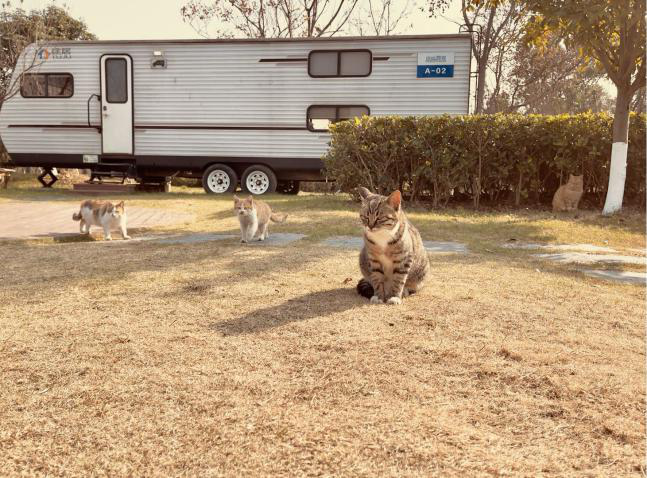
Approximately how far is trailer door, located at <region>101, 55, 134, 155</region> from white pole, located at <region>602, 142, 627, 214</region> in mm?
10983

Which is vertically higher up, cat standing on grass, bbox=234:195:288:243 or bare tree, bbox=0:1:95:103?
bare tree, bbox=0:1:95:103

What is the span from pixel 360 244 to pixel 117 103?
997 cm

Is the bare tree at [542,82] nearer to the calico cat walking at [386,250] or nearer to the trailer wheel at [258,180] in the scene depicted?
the trailer wheel at [258,180]

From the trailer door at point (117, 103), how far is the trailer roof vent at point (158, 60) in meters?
0.57

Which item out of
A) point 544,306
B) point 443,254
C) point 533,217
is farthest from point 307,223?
point 544,306

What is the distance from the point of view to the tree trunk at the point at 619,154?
9781mm

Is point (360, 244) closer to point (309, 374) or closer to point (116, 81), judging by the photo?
point (309, 374)

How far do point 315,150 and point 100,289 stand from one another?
391 inches

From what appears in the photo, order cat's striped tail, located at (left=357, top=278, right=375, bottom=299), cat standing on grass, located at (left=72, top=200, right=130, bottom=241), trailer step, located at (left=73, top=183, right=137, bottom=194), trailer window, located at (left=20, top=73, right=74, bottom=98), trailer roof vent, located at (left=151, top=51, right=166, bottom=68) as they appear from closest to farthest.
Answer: cat's striped tail, located at (left=357, top=278, right=375, bottom=299)
cat standing on grass, located at (left=72, top=200, right=130, bottom=241)
trailer roof vent, located at (left=151, top=51, right=166, bottom=68)
trailer window, located at (left=20, top=73, right=74, bottom=98)
trailer step, located at (left=73, top=183, right=137, bottom=194)

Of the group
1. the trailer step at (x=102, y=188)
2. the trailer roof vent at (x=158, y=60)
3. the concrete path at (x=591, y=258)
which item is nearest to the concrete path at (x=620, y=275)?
the concrete path at (x=591, y=258)

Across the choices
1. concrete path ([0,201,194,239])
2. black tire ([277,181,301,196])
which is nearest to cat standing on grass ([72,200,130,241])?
concrete path ([0,201,194,239])

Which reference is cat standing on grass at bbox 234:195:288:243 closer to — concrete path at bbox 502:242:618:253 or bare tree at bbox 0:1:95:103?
concrete path at bbox 502:242:618:253

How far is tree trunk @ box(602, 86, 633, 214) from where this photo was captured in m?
9.78

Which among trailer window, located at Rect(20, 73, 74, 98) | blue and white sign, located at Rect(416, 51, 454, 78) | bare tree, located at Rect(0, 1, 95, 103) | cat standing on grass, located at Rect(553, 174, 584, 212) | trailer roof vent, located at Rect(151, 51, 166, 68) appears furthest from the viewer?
bare tree, located at Rect(0, 1, 95, 103)
